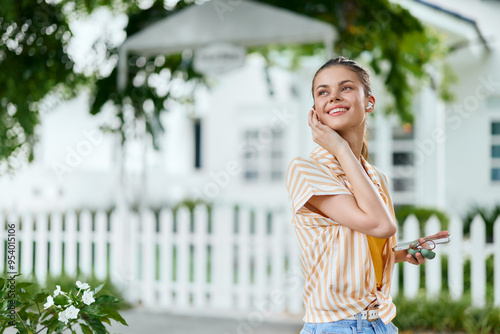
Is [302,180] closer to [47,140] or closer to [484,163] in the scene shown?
[484,163]

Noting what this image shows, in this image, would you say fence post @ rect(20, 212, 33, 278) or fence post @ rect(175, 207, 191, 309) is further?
fence post @ rect(20, 212, 33, 278)

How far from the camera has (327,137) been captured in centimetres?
148

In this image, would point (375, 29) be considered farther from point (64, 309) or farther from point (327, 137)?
point (64, 309)

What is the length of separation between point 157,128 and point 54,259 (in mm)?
1936

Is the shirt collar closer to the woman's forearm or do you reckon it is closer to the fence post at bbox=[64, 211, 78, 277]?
the woman's forearm

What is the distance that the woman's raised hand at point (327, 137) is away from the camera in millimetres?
1460

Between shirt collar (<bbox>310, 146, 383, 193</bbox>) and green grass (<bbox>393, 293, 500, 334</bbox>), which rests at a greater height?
shirt collar (<bbox>310, 146, 383, 193</bbox>)

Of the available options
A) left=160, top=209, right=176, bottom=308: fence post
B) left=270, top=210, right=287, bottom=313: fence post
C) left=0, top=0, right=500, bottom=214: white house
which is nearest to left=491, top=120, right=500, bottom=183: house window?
left=0, top=0, right=500, bottom=214: white house

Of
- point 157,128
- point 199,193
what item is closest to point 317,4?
point 157,128

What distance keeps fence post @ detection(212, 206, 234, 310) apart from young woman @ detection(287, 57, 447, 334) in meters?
4.20

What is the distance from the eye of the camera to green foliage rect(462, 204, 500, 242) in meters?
7.98

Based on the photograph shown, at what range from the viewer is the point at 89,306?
1.81m

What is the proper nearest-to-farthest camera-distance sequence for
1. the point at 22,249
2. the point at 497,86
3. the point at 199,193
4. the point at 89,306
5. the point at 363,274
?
the point at 363,274 → the point at 89,306 → the point at 22,249 → the point at 497,86 → the point at 199,193

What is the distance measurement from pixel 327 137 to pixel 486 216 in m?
7.54
